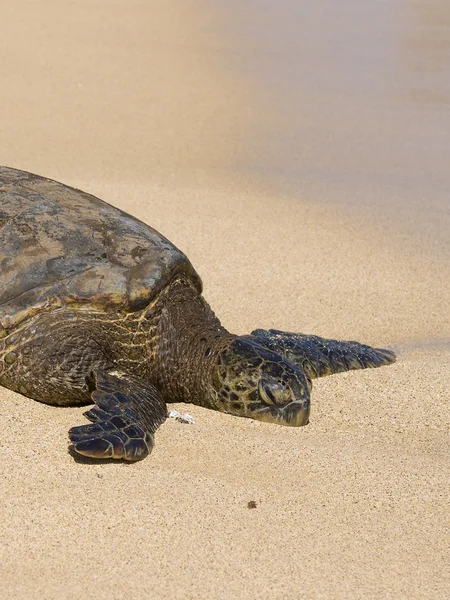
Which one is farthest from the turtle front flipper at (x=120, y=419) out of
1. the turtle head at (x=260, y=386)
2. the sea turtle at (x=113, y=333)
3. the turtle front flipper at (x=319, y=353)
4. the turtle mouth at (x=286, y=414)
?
the turtle front flipper at (x=319, y=353)

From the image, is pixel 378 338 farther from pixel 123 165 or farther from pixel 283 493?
pixel 123 165

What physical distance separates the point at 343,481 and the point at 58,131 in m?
7.38

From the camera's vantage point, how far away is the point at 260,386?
4391mm

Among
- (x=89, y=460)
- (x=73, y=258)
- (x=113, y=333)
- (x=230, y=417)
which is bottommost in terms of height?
(x=230, y=417)

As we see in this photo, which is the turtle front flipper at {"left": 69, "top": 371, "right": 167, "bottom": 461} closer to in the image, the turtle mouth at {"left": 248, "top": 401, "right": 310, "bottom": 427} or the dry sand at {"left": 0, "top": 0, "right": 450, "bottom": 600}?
the dry sand at {"left": 0, "top": 0, "right": 450, "bottom": 600}

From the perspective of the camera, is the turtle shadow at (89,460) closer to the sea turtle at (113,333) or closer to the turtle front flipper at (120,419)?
the turtle front flipper at (120,419)

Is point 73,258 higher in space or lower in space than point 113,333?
higher

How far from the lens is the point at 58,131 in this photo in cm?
1027

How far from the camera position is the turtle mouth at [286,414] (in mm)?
4363

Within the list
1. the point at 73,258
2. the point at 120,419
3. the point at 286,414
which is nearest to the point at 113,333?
the point at 73,258

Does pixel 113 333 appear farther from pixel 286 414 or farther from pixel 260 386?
pixel 286 414

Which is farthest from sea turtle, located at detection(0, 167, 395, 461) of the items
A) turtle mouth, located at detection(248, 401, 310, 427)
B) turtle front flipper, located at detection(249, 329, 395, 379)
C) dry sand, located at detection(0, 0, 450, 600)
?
turtle front flipper, located at detection(249, 329, 395, 379)

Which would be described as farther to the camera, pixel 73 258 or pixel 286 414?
pixel 73 258

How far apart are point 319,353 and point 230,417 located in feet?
2.99
